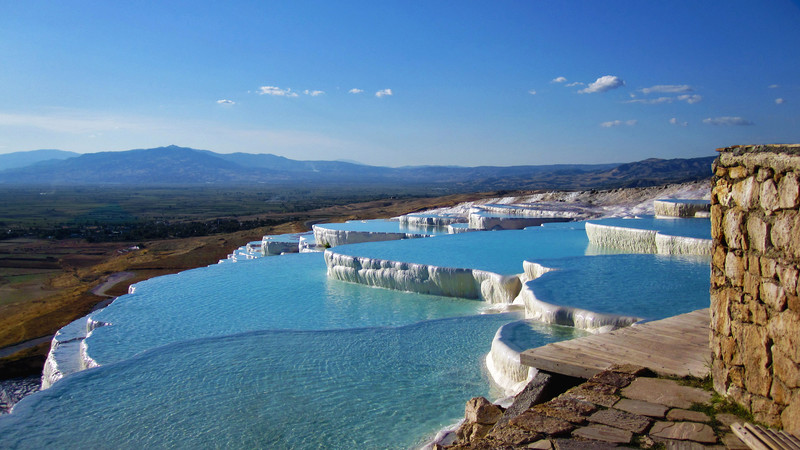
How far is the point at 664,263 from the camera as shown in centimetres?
844

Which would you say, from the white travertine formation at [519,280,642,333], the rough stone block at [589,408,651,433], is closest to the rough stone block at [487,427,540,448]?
the rough stone block at [589,408,651,433]

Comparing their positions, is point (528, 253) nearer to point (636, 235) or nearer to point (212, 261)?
point (636, 235)

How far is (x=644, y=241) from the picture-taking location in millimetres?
10555

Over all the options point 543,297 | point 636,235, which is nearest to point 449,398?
point 543,297

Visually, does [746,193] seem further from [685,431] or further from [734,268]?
[685,431]

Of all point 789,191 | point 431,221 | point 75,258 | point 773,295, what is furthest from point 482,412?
point 75,258

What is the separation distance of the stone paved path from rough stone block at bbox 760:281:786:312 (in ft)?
1.78

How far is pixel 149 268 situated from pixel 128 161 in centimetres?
19023

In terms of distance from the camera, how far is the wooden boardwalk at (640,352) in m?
3.21

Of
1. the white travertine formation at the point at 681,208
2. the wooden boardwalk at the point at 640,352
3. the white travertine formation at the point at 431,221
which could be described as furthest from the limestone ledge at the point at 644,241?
the white travertine formation at the point at 431,221

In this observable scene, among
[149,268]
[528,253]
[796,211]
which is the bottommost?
[149,268]

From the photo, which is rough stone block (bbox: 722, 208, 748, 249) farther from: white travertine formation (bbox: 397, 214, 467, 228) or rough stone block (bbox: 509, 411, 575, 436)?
white travertine formation (bbox: 397, 214, 467, 228)

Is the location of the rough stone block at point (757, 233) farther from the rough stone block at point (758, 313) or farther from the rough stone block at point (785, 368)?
the rough stone block at point (785, 368)

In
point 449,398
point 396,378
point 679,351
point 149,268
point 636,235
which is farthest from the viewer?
point 149,268
